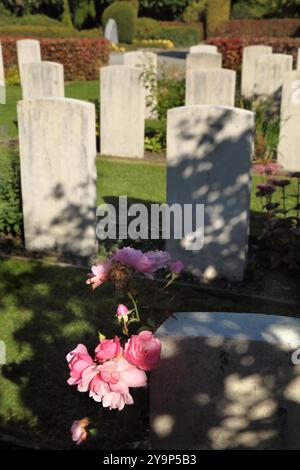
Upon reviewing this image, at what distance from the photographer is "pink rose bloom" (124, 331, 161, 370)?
240 cm

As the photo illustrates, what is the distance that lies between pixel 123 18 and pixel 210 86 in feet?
98.5

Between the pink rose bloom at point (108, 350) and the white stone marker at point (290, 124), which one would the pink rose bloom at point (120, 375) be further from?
the white stone marker at point (290, 124)

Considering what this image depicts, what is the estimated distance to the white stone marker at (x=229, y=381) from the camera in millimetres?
2510

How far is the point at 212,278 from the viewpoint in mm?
5273

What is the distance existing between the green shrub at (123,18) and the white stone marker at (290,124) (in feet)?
99.5

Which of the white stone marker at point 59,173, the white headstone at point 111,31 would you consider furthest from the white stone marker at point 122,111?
the white headstone at point 111,31

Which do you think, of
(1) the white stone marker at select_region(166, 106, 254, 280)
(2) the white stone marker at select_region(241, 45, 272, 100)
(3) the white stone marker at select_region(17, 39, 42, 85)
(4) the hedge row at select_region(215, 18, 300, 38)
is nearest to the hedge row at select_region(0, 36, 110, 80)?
(3) the white stone marker at select_region(17, 39, 42, 85)

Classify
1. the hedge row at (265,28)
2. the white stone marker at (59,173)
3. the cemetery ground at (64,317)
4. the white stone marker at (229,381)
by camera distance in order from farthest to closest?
the hedge row at (265,28) < the white stone marker at (59,173) < the cemetery ground at (64,317) < the white stone marker at (229,381)

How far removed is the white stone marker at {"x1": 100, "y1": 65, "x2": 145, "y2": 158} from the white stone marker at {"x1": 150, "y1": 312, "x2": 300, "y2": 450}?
22.9ft

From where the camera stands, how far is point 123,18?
121 ft

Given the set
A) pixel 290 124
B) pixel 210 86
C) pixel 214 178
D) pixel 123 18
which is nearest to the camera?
pixel 214 178

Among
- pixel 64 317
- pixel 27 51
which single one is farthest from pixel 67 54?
pixel 64 317

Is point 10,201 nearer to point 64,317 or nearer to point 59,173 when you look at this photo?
point 59,173

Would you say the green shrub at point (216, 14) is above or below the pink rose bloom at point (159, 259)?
above
